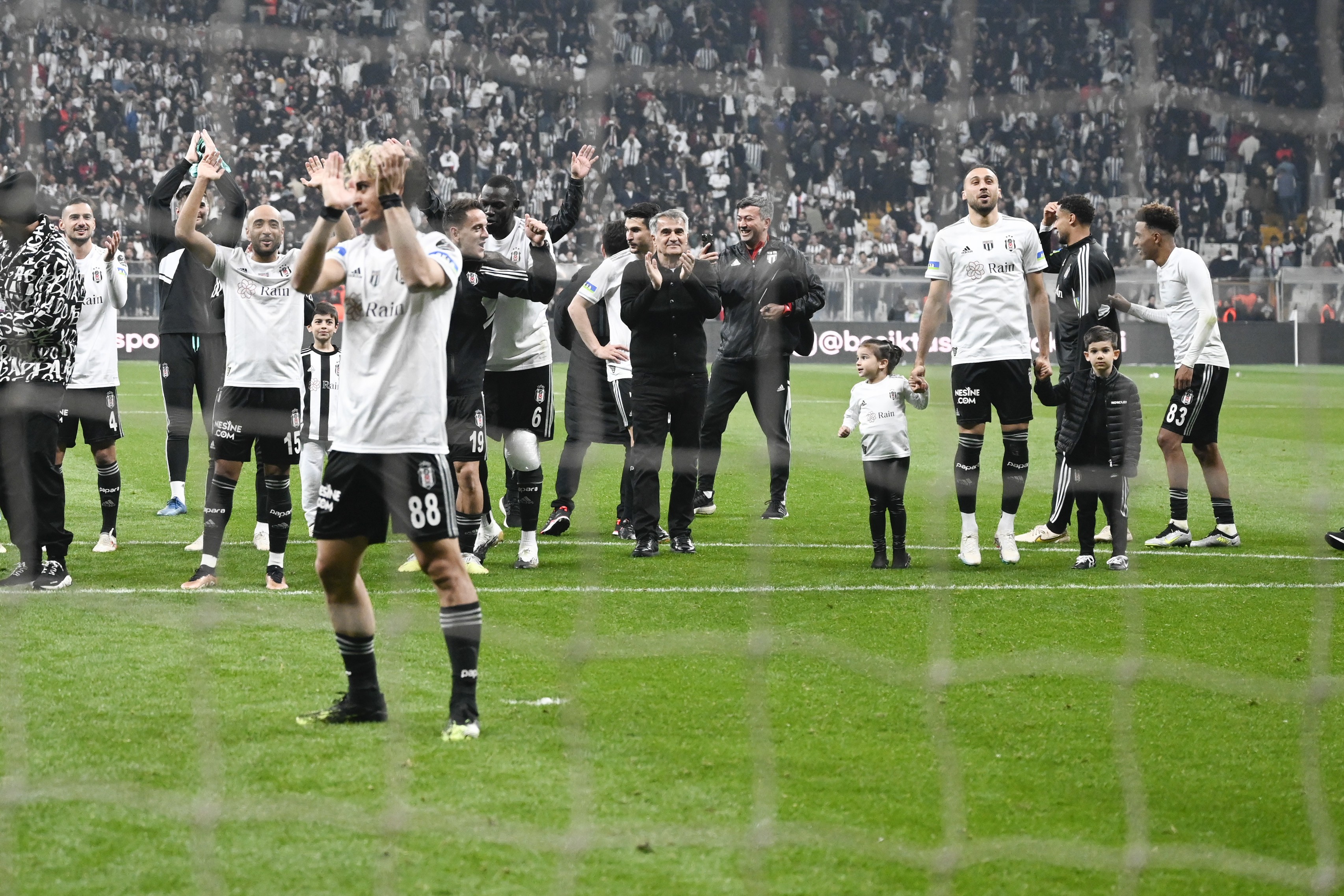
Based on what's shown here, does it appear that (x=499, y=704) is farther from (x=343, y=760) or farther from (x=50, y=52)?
(x=50, y=52)

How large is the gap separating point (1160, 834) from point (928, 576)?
347 centimetres

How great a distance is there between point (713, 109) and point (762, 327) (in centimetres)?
1737

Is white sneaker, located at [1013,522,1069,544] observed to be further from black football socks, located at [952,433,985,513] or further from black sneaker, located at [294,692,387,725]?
black sneaker, located at [294,692,387,725]

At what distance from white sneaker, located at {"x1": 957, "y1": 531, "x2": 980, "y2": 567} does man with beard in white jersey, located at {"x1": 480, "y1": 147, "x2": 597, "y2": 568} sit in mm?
2059

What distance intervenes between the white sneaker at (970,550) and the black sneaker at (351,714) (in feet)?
12.2

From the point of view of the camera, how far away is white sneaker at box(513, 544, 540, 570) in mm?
7156

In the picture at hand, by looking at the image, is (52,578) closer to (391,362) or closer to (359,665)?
(359,665)

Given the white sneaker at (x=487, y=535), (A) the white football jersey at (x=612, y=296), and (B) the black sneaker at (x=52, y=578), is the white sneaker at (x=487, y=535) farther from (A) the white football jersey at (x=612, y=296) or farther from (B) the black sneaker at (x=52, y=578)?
(B) the black sneaker at (x=52, y=578)

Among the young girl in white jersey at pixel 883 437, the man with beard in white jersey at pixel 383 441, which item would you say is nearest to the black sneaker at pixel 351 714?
the man with beard in white jersey at pixel 383 441

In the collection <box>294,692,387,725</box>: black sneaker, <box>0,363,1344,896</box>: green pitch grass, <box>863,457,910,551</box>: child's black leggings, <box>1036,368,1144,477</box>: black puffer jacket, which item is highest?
<box>1036,368,1144,477</box>: black puffer jacket

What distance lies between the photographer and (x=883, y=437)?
7090 millimetres

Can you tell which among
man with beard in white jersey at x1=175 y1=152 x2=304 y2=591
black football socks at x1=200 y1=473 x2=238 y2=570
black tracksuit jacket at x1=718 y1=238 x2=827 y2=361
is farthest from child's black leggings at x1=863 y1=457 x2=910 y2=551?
black football socks at x1=200 y1=473 x2=238 y2=570

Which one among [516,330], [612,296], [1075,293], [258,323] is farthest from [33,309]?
[1075,293]

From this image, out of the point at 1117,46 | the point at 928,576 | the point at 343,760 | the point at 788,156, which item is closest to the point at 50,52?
the point at 788,156
